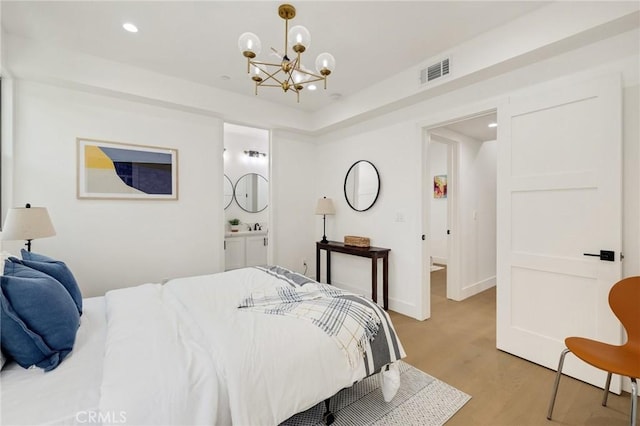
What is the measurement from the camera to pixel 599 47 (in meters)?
2.09

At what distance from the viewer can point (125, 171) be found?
3154 mm

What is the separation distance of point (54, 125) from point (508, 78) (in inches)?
172

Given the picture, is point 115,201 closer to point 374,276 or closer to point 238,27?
point 238,27

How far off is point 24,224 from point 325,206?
3.17m

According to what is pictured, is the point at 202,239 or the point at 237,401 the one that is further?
the point at 202,239

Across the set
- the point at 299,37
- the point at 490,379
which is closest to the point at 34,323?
the point at 299,37

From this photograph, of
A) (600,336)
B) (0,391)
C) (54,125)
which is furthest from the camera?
(54,125)

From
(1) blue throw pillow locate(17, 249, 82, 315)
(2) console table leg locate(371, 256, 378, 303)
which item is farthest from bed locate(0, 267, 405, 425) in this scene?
(2) console table leg locate(371, 256, 378, 303)

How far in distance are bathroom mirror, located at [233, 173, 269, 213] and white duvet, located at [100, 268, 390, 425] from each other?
3.86 meters

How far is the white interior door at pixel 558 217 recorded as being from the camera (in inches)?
79.1

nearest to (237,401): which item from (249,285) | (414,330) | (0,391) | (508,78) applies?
(0,391)

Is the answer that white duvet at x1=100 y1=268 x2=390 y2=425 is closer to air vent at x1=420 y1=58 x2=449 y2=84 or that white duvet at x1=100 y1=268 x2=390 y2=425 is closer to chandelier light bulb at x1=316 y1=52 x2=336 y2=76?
chandelier light bulb at x1=316 y1=52 x2=336 y2=76

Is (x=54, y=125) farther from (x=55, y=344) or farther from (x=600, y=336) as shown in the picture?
(x=600, y=336)
